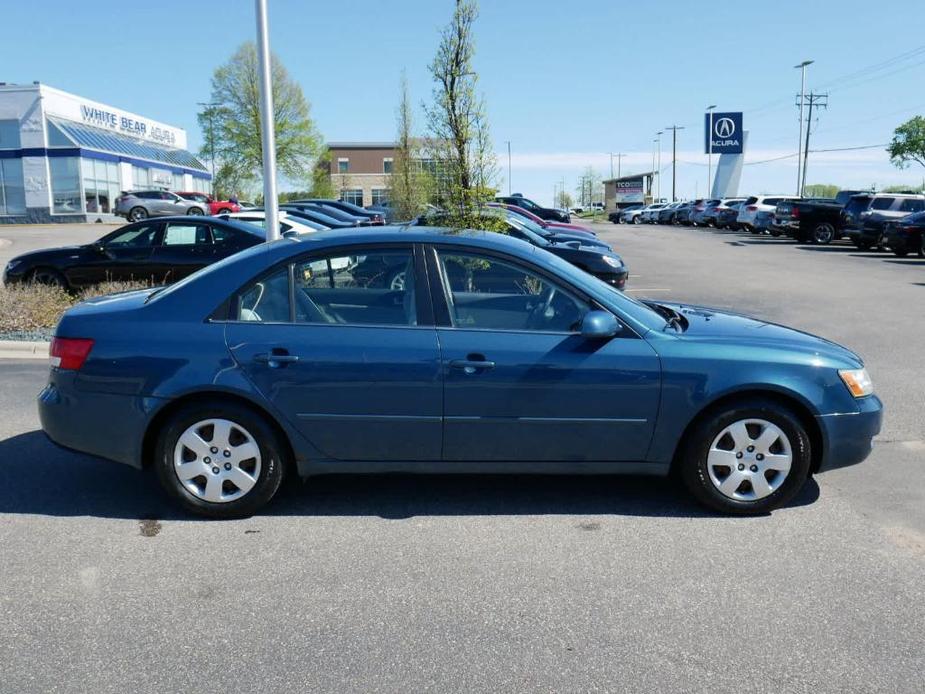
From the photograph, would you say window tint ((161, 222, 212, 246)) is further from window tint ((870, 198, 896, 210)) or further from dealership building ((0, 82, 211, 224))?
dealership building ((0, 82, 211, 224))

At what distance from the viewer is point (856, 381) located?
15.9 feet

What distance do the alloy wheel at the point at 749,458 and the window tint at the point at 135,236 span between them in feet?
33.4

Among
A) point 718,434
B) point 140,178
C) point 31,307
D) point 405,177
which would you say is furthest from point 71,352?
point 140,178

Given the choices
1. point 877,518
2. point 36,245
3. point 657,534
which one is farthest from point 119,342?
point 36,245

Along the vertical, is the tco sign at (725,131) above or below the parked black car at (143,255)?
above

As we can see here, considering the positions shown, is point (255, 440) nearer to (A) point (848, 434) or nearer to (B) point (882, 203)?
(A) point (848, 434)

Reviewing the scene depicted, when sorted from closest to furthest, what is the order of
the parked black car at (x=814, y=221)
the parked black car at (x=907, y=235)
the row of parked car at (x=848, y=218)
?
the parked black car at (x=907, y=235) → the row of parked car at (x=848, y=218) → the parked black car at (x=814, y=221)

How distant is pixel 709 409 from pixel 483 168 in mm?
8957

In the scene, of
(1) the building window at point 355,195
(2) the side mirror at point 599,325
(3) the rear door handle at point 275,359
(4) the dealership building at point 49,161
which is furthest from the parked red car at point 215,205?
(1) the building window at point 355,195

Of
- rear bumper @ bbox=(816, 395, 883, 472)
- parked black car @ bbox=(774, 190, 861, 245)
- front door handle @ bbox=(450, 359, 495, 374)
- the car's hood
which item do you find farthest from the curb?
parked black car @ bbox=(774, 190, 861, 245)

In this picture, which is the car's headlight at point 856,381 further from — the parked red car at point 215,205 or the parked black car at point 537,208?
the parked red car at point 215,205

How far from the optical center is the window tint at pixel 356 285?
4773 mm

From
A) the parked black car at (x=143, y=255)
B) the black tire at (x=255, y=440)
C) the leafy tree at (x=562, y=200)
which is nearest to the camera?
the black tire at (x=255, y=440)

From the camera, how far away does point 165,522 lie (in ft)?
15.6
